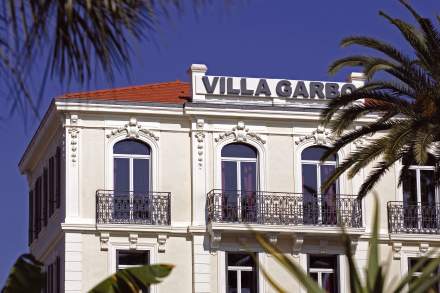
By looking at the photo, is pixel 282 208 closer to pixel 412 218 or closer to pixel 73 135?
pixel 412 218

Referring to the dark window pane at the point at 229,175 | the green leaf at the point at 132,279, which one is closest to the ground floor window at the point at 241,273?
the dark window pane at the point at 229,175

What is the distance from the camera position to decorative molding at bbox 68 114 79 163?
136 feet

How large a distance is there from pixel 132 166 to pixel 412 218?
9.96 m

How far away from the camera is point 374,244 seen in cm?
1108

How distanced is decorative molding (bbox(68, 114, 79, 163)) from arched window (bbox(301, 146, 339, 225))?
799 cm

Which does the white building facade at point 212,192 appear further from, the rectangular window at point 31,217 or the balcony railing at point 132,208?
the rectangular window at point 31,217

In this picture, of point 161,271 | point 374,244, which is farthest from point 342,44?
point 374,244

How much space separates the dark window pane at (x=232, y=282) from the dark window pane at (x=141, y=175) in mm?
4017

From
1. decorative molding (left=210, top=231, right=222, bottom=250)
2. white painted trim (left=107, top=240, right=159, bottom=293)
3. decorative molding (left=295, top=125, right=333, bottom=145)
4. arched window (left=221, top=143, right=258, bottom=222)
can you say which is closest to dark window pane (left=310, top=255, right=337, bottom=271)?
arched window (left=221, top=143, right=258, bottom=222)

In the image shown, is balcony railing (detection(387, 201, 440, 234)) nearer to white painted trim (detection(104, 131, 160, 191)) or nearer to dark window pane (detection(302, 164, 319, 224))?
dark window pane (detection(302, 164, 319, 224))

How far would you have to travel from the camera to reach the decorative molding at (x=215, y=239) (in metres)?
41.5

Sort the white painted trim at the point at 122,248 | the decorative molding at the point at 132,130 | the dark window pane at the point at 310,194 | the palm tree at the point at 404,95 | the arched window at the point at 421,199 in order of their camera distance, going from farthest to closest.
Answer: the arched window at the point at 421,199, the dark window pane at the point at 310,194, the decorative molding at the point at 132,130, the white painted trim at the point at 122,248, the palm tree at the point at 404,95

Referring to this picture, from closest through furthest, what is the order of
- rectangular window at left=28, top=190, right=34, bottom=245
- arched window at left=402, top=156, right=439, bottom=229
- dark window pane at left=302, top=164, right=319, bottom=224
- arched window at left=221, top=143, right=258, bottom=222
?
arched window at left=221, top=143, right=258, bottom=222 → dark window pane at left=302, top=164, right=319, bottom=224 → arched window at left=402, top=156, right=439, bottom=229 → rectangular window at left=28, top=190, right=34, bottom=245

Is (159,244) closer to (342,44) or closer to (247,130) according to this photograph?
(247,130)
